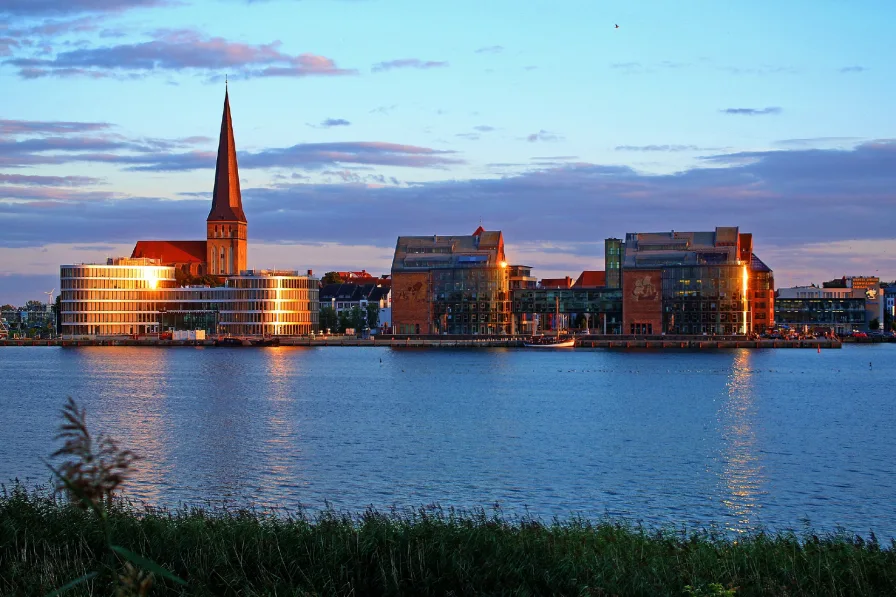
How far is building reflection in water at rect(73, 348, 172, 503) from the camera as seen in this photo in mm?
39188

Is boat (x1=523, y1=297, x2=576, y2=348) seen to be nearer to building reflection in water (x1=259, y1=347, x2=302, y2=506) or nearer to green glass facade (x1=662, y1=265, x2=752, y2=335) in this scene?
green glass facade (x1=662, y1=265, x2=752, y2=335)

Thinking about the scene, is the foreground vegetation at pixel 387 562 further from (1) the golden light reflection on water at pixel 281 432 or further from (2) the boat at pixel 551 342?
(2) the boat at pixel 551 342

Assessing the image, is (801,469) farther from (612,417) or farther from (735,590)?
(735,590)

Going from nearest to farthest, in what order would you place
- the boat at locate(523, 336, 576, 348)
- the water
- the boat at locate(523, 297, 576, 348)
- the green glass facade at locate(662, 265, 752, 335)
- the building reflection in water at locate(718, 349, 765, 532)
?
the building reflection in water at locate(718, 349, 765, 532), the water, the boat at locate(523, 336, 576, 348), the boat at locate(523, 297, 576, 348), the green glass facade at locate(662, 265, 752, 335)

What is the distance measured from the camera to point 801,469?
43.5m

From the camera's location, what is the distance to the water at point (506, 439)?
35375mm

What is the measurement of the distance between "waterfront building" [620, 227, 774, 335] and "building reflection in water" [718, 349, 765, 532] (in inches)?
4003

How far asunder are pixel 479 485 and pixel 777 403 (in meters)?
47.3

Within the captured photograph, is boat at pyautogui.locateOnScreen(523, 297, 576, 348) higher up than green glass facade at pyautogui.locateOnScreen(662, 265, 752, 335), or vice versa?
green glass facade at pyautogui.locateOnScreen(662, 265, 752, 335)

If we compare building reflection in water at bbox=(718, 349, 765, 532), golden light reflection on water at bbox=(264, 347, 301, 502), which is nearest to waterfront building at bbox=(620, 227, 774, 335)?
golden light reflection on water at bbox=(264, 347, 301, 502)

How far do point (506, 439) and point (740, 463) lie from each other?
12944 mm

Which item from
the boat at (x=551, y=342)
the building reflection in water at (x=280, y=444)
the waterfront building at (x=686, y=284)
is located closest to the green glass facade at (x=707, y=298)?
the waterfront building at (x=686, y=284)

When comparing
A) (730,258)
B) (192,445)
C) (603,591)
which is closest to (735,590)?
(603,591)

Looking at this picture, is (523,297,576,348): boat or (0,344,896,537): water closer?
(0,344,896,537): water
